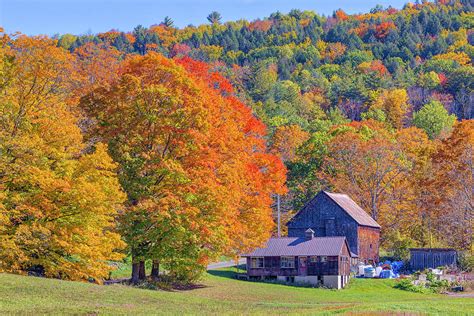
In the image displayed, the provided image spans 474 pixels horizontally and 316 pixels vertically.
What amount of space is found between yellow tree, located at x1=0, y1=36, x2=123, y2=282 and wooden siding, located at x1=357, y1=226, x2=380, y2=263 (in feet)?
134

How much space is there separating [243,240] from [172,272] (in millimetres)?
6184

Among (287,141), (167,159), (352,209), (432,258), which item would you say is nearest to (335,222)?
(352,209)

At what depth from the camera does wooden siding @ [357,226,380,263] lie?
82875 mm

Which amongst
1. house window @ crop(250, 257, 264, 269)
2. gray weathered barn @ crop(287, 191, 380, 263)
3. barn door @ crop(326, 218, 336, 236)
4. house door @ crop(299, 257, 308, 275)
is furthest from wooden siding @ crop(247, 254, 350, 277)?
barn door @ crop(326, 218, 336, 236)

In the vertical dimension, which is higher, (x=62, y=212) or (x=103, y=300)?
(x=62, y=212)

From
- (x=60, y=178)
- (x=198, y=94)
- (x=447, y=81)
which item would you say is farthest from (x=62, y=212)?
(x=447, y=81)

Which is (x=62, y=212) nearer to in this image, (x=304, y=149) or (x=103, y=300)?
(x=103, y=300)

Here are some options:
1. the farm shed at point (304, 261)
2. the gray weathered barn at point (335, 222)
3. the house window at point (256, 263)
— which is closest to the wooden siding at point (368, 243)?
the gray weathered barn at point (335, 222)

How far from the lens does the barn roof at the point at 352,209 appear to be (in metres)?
82.0

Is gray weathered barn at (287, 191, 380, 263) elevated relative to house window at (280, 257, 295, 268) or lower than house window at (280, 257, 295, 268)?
elevated

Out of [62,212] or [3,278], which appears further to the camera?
[62,212]

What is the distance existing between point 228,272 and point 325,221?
13.9m

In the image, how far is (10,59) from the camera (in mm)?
45719

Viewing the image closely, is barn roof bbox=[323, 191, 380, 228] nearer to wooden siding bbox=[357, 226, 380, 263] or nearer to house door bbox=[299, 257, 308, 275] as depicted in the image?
wooden siding bbox=[357, 226, 380, 263]
